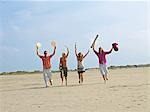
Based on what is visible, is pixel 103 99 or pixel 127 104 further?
pixel 103 99

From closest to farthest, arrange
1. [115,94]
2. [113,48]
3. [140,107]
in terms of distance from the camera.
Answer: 1. [140,107]
2. [115,94]
3. [113,48]

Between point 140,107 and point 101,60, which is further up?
point 101,60

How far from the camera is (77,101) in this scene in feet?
40.9

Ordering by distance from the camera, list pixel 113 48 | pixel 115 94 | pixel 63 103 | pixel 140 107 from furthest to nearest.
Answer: pixel 113 48 < pixel 115 94 < pixel 63 103 < pixel 140 107

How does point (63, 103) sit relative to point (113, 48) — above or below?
below

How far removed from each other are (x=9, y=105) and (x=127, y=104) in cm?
367

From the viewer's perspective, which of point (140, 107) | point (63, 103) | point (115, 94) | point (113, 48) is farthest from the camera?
point (113, 48)

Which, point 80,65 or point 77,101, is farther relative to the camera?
point 80,65

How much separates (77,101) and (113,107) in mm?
1909

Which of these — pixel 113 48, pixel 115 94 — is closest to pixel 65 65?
pixel 113 48

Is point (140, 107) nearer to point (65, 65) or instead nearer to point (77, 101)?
point (77, 101)

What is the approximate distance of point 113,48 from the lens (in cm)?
1945

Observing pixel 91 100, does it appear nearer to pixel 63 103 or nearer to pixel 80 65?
pixel 63 103

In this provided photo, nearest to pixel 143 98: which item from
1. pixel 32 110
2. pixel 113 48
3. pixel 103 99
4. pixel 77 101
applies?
pixel 103 99
